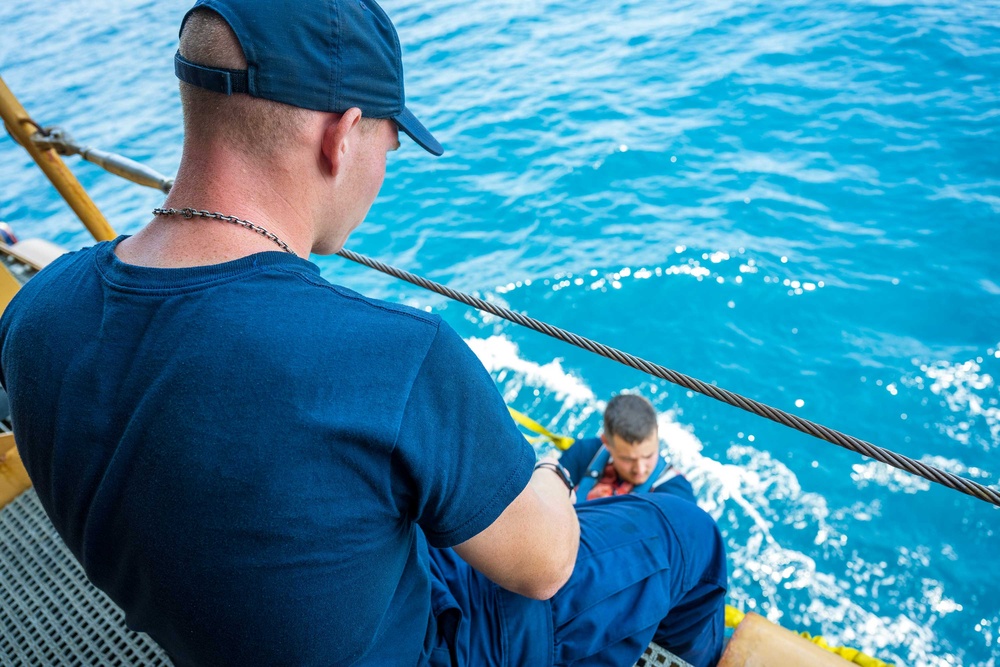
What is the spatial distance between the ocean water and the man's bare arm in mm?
3209

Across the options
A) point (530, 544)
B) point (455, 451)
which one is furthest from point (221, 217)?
point (530, 544)

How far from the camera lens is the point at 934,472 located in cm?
133

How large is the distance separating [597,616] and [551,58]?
30.0ft

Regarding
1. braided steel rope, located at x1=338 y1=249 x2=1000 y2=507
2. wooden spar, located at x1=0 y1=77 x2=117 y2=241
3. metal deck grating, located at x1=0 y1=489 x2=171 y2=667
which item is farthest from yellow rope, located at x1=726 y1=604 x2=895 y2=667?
wooden spar, located at x1=0 y1=77 x2=117 y2=241

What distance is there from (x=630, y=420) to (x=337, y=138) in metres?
2.38

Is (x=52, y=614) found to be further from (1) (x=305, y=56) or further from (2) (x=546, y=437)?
(2) (x=546, y=437)

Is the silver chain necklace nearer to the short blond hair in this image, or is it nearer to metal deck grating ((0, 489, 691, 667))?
the short blond hair

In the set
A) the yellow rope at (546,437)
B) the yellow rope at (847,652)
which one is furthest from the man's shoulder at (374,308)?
the yellow rope at (546,437)

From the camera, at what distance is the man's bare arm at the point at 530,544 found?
979 mm

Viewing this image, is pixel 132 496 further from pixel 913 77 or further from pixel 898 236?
pixel 913 77

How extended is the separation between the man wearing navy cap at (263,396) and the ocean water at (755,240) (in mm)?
3605

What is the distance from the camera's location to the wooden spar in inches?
102

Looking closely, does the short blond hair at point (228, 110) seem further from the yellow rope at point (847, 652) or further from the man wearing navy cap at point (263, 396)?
the yellow rope at point (847, 652)

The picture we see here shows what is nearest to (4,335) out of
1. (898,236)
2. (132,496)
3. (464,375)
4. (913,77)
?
(132,496)
